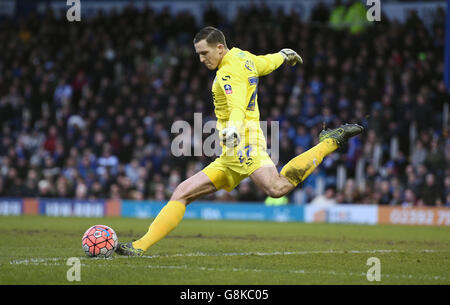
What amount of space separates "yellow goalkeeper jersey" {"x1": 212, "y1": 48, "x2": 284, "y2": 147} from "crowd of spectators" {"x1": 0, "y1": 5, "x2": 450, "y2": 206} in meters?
11.2

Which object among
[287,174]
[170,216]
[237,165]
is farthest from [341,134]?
[170,216]

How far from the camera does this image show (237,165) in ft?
26.6

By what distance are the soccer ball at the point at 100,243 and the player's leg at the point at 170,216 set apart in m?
0.11

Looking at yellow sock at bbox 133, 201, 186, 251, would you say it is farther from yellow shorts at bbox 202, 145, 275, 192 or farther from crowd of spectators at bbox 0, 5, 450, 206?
crowd of spectators at bbox 0, 5, 450, 206

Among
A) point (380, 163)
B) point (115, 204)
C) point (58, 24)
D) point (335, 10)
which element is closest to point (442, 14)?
point (335, 10)

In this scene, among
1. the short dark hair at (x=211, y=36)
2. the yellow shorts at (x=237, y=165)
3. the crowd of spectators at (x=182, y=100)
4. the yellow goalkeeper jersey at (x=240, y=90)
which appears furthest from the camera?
the crowd of spectators at (x=182, y=100)

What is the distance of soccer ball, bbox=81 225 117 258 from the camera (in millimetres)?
8203

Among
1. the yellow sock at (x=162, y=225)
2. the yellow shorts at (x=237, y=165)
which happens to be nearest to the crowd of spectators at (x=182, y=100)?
the yellow shorts at (x=237, y=165)

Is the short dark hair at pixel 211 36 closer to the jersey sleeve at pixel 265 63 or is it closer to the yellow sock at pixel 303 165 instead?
the jersey sleeve at pixel 265 63

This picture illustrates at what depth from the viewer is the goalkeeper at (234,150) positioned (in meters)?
7.79

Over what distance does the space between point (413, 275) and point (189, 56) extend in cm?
1776

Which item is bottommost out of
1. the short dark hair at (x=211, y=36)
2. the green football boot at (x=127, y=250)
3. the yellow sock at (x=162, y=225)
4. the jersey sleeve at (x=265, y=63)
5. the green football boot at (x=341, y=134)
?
the green football boot at (x=127, y=250)

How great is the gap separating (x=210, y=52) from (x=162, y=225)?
2002 mm
